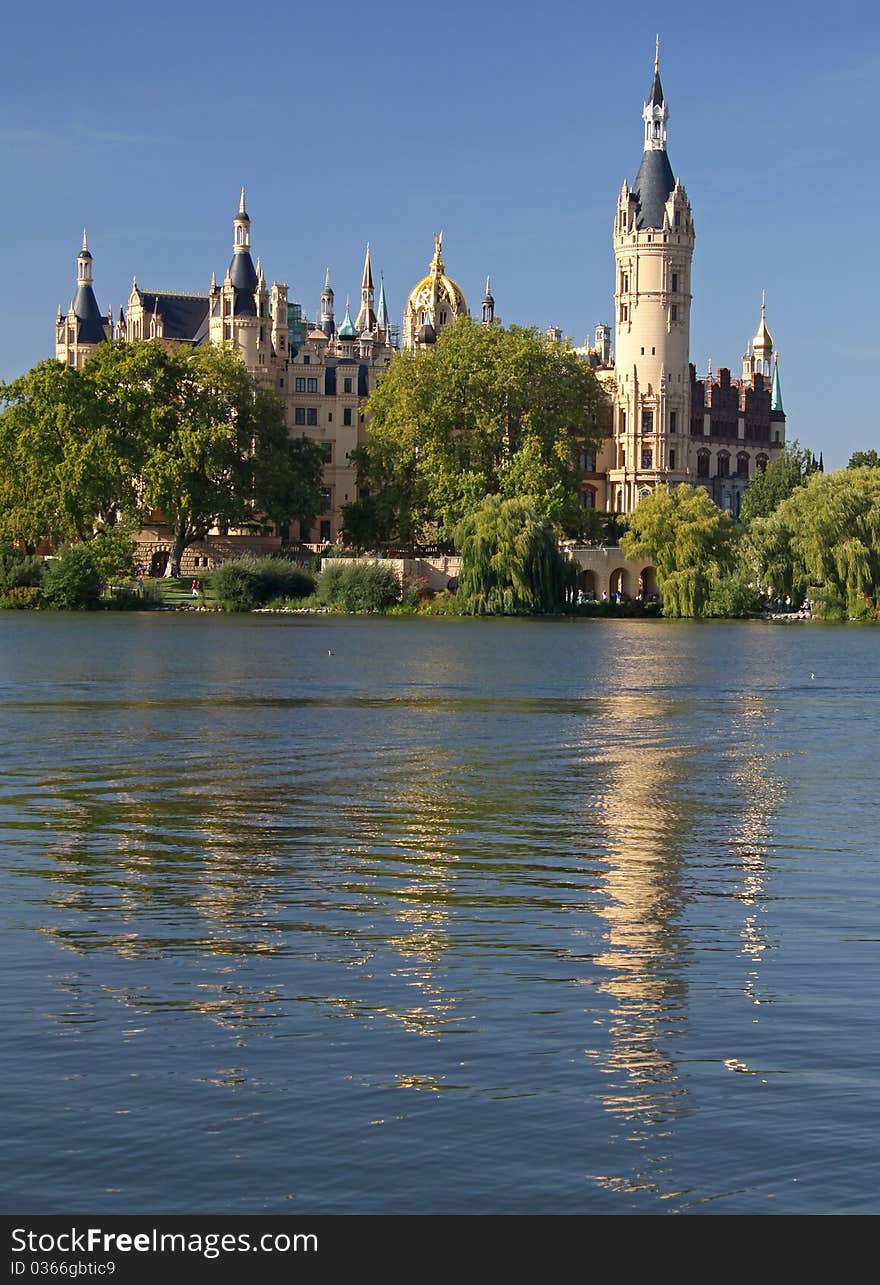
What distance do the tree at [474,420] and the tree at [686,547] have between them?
13.2 metres

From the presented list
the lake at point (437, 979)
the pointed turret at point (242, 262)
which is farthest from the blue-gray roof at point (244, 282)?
the lake at point (437, 979)

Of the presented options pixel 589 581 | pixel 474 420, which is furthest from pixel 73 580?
pixel 589 581

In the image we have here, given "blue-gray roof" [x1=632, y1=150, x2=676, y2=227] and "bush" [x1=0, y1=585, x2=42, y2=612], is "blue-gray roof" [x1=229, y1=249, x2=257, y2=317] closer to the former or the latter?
"blue-gray roof" [x1=632, y1=150, x2=676, y2=227]

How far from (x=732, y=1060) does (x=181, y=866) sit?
26.1 ft

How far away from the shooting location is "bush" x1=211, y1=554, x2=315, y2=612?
319 feet

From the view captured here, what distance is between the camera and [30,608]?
96.4 m

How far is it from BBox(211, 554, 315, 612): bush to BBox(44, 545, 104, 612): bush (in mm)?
6105

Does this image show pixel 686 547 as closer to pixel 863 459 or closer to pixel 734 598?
pixel 734 598

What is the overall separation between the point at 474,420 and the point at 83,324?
44.1m

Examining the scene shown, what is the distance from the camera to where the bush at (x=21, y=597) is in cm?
9556

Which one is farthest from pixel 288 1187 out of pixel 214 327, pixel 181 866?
pixel 214 327

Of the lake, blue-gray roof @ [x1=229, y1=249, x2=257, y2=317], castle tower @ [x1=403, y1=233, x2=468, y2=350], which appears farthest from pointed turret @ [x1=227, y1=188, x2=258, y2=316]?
the lake

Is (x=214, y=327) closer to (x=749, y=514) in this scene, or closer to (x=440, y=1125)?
(x=749, y=514)

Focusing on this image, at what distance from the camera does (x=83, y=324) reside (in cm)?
14338
